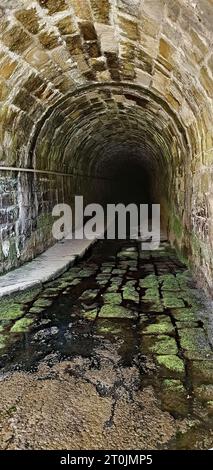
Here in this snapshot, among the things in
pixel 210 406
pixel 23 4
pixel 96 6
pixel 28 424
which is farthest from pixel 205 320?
pixel 23 4

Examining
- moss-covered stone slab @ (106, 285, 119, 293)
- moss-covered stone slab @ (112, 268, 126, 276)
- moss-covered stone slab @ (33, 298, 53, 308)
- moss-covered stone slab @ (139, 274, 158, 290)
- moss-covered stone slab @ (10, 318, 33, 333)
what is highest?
moss-covered stone slab @ (112, 268, 126, 276)

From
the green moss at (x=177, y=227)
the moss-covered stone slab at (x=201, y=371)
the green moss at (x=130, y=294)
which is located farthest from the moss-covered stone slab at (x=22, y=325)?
the green moss at (x=177, y=227)

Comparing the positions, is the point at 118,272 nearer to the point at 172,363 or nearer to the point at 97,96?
the point at 97,96

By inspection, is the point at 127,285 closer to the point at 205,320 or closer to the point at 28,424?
the point at 205,320

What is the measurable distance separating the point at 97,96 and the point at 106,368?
5363 millimetres

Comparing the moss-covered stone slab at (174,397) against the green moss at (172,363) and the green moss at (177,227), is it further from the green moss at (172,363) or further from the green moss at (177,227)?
the green moss at (177,227)

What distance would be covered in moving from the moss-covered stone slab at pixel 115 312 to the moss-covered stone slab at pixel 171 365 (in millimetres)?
1077

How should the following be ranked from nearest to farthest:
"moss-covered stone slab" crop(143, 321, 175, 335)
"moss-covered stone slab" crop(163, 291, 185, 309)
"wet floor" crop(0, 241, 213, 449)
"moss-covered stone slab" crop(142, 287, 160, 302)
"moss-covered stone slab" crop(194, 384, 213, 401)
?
"wet floor" crop(0, 241, 213, 449), "moss-covered stone slab" crop(194, 384, 213, 401), "moss-covered stone slab" crop(143, 321, 175, 335), "moss-covered stone slab" crop(163, 291, 185, 309), "moss-covered stone slab" crop(142, 287, 160, 302)

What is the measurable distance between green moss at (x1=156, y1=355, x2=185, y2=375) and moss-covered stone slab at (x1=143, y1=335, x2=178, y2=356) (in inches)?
3.1

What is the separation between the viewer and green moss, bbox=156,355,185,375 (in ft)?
10.0

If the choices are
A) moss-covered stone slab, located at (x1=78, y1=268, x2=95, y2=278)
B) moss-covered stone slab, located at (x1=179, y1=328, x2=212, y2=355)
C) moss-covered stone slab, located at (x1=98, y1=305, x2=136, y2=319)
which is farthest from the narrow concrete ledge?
moss-covered stone slab, located at (x1=179, y1=328, x2=212, y2=355)

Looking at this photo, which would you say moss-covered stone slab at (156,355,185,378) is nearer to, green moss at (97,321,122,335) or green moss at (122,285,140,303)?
green moss at (97,321,122,335)

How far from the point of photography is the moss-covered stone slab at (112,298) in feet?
15.9

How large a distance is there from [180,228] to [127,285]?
255 centimetres
